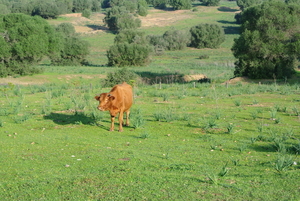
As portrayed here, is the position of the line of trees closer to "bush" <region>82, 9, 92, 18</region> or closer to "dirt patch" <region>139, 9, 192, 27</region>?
"dirt patch" <region>139, 9, 192, 27</region>

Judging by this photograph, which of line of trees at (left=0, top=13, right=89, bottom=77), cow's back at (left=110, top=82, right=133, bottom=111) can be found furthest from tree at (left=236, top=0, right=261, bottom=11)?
cow's back at (left=110, top=82, right=133, bottom=111)

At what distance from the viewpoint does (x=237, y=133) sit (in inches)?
508

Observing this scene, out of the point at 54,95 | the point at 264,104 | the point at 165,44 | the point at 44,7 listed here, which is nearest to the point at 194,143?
the point at 264,104

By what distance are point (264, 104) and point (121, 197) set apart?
1614cm

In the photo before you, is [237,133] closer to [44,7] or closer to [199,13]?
[44,7]

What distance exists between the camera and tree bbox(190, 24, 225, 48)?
101 m

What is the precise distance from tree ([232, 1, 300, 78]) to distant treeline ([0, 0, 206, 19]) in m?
97.2

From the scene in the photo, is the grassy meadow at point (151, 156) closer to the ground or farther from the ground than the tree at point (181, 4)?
closer to the ground

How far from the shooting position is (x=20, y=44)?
48000 mm

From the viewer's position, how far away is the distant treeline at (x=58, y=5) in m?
128

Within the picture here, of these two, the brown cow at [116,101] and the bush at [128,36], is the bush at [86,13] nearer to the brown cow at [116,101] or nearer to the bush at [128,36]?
the bush at [128,36]

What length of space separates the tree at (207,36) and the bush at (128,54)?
125ft

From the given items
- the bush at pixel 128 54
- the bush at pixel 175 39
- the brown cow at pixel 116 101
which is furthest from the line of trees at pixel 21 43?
the bush at pixel 175 39

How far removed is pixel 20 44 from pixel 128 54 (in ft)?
75.4
